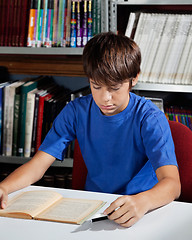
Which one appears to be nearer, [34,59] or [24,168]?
[24,168]

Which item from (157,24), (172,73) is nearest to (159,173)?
(172,73)

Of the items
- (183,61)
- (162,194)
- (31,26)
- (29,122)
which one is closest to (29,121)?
(29,122)

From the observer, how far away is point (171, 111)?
175 cm

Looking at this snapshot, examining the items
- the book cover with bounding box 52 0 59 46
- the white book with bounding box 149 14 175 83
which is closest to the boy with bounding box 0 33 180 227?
the white book with bounding box 149 14 175 83

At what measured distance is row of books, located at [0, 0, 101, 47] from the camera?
169cm

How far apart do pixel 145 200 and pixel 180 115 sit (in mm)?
920

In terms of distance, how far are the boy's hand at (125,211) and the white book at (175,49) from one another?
2.99 ft

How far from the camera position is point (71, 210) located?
899 mm

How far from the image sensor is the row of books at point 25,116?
180 cm

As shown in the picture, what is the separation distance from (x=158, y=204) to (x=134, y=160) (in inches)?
11.4

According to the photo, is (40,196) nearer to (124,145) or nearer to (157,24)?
(124,145)

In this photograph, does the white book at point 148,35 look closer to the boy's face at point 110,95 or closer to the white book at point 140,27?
the white book at point 140,27

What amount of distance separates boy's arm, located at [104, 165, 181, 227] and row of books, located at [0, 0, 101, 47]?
0.90 metres

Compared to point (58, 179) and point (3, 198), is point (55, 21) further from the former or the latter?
point (3, 198)
